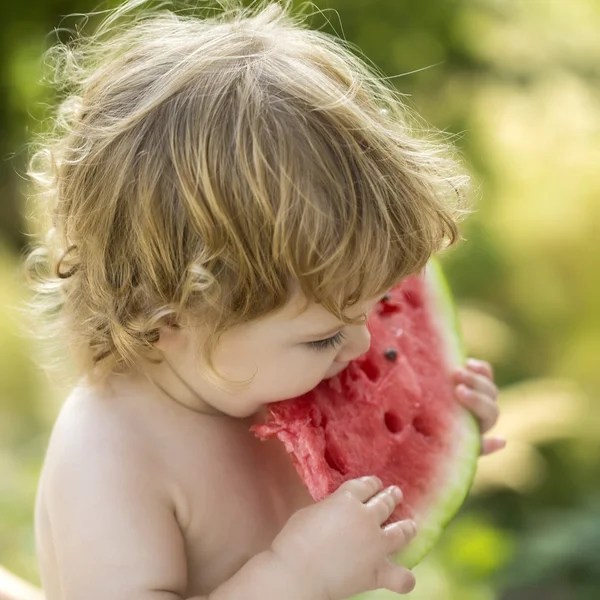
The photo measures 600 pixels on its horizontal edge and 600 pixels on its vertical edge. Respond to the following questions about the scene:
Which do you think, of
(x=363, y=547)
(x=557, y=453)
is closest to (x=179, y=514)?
(x=363, y=547)

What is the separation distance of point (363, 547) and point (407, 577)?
0.07 metres

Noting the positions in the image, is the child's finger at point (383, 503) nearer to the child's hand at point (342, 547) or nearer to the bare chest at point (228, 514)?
the child's hand at point (342, 547)

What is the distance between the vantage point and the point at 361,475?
125 centimetres

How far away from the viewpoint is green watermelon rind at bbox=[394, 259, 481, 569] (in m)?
1.18

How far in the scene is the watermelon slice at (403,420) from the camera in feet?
3.82

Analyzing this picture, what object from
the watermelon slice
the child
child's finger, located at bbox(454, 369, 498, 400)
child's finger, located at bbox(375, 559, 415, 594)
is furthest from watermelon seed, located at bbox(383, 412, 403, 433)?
child's finger, located at bbox(375, 559, 415, 594)

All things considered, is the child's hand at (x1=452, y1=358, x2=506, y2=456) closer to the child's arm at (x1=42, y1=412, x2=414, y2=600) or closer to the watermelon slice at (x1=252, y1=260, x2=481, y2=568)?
the watermelon slice at (x1=252, y1=260, x2=481, y2=568)

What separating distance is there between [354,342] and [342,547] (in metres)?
0.25

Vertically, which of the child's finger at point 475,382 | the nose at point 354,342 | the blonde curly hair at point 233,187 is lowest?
the child's finger at point 475,382

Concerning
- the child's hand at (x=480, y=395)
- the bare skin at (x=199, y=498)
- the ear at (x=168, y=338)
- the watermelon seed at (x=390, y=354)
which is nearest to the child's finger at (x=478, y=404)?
the child's hand at (x=480, y=395)

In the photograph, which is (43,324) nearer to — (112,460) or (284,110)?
(112,460)

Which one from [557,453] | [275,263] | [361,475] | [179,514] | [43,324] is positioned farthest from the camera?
[557,453]

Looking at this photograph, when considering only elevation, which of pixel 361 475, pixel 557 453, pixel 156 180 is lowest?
pixel 557 453

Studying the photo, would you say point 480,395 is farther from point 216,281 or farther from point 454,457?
point 216,281
